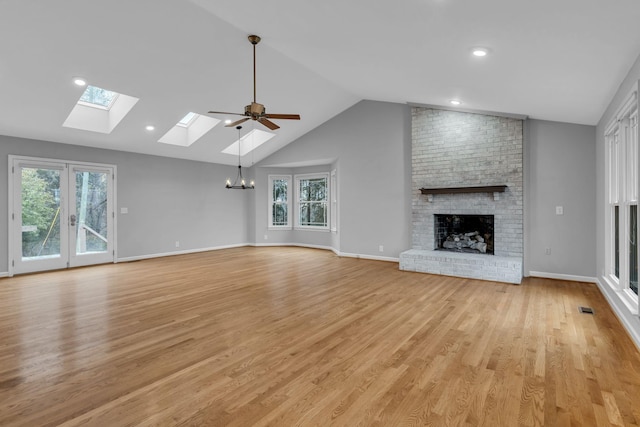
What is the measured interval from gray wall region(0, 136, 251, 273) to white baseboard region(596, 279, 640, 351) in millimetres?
8224

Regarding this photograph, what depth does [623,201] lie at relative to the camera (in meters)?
3.59

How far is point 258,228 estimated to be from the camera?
9.88m

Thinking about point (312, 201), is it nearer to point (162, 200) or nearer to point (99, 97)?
point (162, 200)

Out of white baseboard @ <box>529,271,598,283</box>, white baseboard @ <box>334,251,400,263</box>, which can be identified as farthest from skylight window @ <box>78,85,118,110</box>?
white baseboard @ <box>529,271,598,283</box>

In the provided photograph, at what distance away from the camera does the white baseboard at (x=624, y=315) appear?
289 cm

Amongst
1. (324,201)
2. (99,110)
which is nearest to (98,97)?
(99,110)

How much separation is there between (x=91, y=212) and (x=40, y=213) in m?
0.83

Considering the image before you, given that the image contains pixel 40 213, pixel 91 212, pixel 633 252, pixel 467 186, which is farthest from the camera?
pixel 91 212

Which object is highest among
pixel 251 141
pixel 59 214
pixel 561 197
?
pixel 251 141

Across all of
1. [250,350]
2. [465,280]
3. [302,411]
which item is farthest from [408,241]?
[302,411]

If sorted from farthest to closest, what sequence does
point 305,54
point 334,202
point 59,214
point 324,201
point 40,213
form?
1. point 324,201
2. point 334,202
3. point 59,214
4. point 40,213
5. point 305,54

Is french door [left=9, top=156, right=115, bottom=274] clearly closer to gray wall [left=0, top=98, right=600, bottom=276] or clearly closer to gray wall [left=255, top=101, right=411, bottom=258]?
gray wall [left=0, top=98, right=600, bottom=276]

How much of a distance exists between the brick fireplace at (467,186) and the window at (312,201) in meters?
3.24

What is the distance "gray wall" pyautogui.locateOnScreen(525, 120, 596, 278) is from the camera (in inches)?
201
